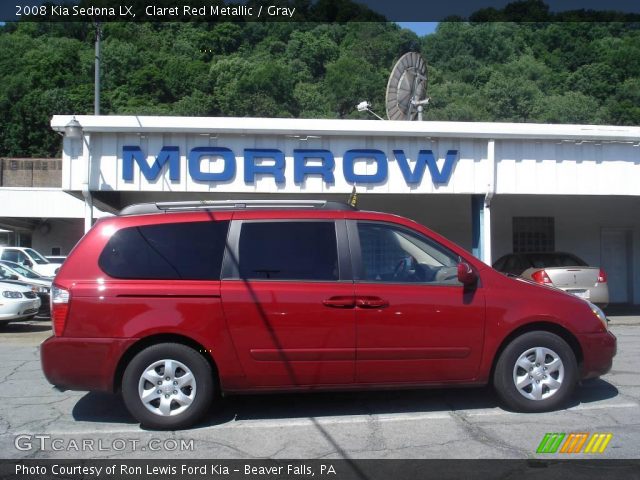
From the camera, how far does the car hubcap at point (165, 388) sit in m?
5.75

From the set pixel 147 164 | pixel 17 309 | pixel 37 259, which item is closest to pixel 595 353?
pixel 147 164

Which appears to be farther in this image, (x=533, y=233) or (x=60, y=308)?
(x=533, y=233)

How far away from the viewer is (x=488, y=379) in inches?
243

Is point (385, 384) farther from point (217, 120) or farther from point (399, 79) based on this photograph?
point (399, 79)

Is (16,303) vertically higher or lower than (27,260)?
lower

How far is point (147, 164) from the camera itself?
12.6 m

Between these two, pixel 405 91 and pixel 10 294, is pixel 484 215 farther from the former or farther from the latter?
pixel 10 294

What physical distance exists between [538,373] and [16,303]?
36.4 feet

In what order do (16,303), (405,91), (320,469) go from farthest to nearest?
(405,91)
(16,303)
(320,469)

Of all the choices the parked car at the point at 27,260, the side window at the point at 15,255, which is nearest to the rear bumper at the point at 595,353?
the parked car at the point at 27,260

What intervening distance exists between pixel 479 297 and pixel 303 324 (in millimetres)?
1660

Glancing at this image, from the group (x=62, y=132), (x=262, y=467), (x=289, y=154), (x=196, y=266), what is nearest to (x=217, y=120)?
(x=289, y=154)

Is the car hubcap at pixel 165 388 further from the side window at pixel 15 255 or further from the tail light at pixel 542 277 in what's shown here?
the side window at pixel 15 255

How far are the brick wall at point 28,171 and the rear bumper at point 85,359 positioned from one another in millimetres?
36583
